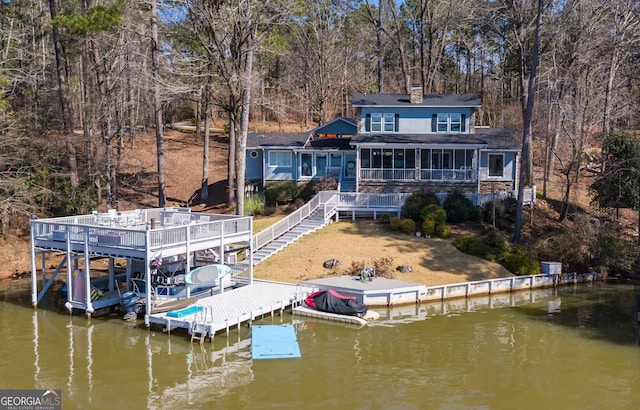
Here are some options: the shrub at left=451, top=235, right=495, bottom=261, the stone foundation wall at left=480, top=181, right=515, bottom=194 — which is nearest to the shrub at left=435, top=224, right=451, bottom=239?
the shrub at left=451, top=235, right=495, bottom=261

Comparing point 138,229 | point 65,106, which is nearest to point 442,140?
point 138,229

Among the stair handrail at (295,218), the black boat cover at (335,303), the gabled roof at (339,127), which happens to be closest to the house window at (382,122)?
the gabled roof at (339,127)

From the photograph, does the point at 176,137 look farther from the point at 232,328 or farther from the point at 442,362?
the point at 442,362

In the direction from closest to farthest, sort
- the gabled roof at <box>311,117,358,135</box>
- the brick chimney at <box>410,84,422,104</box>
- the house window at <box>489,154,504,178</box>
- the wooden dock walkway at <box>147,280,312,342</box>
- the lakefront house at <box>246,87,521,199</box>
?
the wooden dock walkway at <box>147,280,312,342</box>, the lakefront house at <box>246,87,521,199</box>, the house window at <box>489,154,504,178</box>, the brick chimney at <box>410,84,422,104</box>, the gabled roof at <box>311,117,358,135</box>

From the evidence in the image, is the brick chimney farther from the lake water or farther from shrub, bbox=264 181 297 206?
the lake water

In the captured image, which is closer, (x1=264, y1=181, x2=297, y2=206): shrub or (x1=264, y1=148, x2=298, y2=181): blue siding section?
(x1=264, y1=181, x2=297, y2=206): shrub

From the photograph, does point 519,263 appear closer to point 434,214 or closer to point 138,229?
point 434,214
